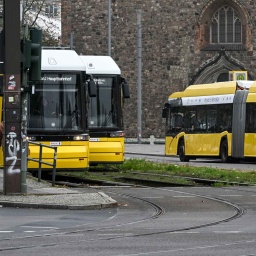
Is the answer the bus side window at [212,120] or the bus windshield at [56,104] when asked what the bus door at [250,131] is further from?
the bus windshield at [56,104]

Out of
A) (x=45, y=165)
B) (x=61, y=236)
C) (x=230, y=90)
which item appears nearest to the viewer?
(x=61, y=236)

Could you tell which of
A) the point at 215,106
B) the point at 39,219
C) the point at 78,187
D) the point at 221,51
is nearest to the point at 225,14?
the point at 221,51

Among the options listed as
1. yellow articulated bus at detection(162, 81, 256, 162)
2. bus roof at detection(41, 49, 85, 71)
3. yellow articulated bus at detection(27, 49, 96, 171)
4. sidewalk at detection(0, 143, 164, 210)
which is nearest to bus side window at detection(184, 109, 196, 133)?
yellow articulated bus at detection(162, 81, 256, 162)

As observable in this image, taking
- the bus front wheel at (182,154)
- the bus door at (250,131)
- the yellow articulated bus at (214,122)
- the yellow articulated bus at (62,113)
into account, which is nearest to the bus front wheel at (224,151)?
the yellow articulated bus at (214,122)

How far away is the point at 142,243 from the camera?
1362cm

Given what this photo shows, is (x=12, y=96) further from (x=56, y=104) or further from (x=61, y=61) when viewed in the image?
(x=61, y=61)

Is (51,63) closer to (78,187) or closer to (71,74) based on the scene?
(71,74)

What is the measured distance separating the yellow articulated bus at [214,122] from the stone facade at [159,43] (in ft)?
73.1

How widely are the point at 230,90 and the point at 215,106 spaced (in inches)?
45.3

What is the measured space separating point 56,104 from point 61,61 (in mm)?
1199

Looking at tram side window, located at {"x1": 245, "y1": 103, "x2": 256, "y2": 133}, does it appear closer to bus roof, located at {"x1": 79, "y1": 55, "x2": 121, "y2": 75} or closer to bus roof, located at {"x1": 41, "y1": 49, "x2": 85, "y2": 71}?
bus roof, located at {"x1": 79, "y1": 55, "x2": 121, "y2": 75}

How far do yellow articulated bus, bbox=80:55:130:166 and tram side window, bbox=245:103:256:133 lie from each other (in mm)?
8560

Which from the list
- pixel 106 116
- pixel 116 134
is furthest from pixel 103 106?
pixel 116 134

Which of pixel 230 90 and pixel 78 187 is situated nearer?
pixel 78 187
